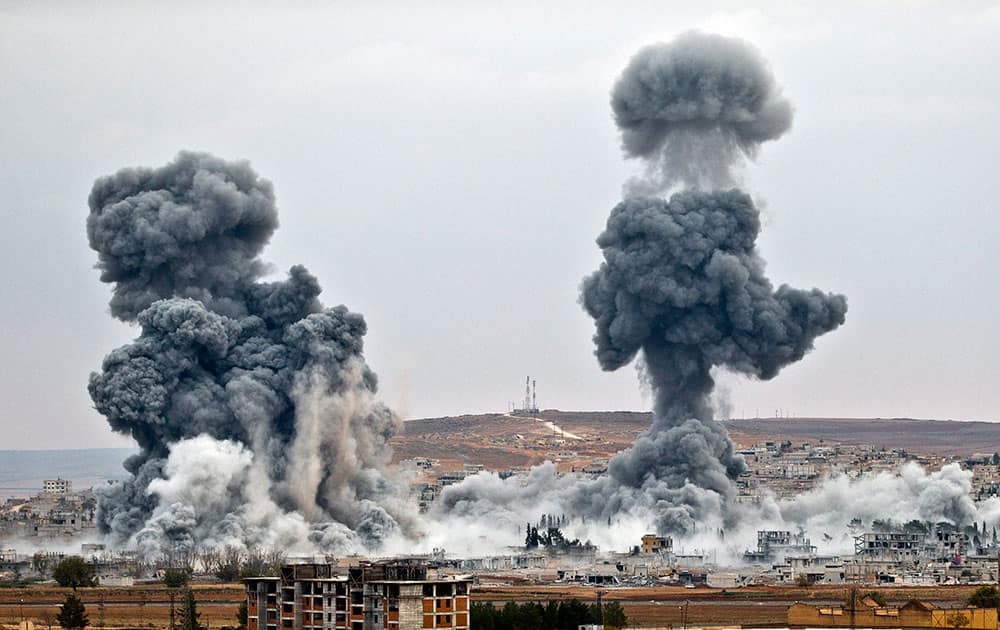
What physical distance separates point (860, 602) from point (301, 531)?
36.9m

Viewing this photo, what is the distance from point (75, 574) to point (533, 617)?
42.8 m

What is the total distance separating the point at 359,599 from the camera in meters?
85.6

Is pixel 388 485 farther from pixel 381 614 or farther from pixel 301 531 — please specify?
pixel 381 614

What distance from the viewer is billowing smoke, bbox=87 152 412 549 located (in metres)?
141

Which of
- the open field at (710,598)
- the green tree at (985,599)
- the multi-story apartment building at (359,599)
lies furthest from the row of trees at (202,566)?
the multi-story apartment building at (359,599)

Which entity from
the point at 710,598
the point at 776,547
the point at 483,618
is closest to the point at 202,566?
the point at 710,598

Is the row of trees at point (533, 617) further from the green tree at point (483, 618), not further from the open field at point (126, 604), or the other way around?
the open field at point (126, 604)

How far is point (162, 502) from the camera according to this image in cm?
14075

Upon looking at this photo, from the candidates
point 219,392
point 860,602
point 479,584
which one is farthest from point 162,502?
point 860,602

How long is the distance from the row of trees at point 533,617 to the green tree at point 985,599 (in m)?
20.6

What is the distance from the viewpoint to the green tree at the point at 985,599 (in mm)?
109938

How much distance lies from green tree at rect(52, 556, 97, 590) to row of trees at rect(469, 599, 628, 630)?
38.1m

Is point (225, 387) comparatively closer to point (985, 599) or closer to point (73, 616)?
point (73, 616)

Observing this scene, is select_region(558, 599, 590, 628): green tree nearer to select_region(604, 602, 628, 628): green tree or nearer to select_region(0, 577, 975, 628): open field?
select_region(604, 602, 628, 628): green tree
